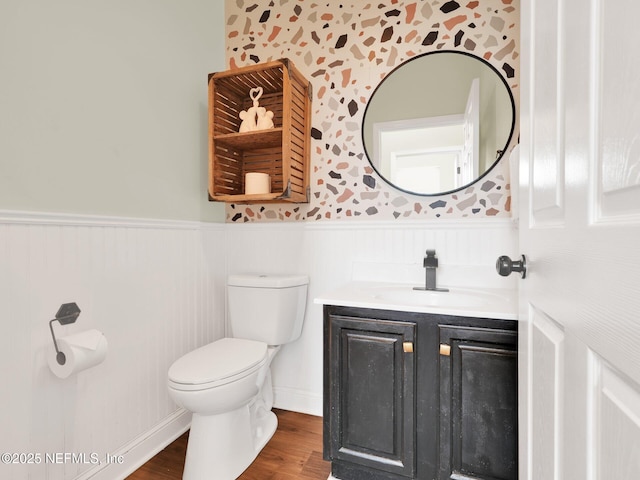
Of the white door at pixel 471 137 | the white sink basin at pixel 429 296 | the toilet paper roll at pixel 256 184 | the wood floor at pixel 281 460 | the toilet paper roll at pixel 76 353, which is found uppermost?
the white door at pixel 471 137

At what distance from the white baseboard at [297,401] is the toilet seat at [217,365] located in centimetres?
50

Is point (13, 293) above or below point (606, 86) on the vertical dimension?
below

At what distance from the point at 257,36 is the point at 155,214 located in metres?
1.30

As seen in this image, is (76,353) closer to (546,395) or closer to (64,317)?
(64,317)

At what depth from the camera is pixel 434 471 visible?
126 centimetres

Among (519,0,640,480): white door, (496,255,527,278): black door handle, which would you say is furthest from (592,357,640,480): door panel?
(496,255,527,278): black door handle

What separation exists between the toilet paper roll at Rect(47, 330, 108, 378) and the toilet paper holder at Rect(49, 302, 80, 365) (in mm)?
12

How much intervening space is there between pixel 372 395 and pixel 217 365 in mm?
664

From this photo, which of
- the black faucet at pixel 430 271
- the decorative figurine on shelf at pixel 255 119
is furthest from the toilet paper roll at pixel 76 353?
the black faucet at pixel 430 271

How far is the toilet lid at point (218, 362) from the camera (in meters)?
1.36

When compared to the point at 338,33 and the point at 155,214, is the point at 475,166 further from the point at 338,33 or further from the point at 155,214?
the point at 155,214

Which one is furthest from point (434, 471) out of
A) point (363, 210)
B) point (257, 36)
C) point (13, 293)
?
point (257, 36)

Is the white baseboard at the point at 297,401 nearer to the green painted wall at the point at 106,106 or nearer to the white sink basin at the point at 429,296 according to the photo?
the white sink basin at the point at 429,296

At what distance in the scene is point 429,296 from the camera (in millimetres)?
1614
